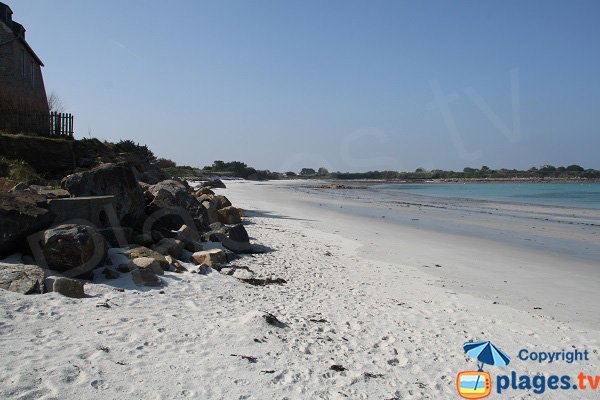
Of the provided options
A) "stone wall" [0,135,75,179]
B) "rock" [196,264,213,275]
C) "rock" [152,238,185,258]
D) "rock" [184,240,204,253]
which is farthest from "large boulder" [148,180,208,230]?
→ "stone wall" [0,135,75,179]

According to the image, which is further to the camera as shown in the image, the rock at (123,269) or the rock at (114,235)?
the rock at (114,235)

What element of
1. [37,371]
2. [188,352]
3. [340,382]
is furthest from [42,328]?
[340,382]

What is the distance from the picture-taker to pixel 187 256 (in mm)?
8867

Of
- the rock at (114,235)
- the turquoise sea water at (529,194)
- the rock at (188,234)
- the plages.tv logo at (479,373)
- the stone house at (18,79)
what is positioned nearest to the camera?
the plages.tv logo at (479,373)

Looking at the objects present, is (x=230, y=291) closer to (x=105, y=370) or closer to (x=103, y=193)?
(x=105, y=370)

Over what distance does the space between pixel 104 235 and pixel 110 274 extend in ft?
5.19

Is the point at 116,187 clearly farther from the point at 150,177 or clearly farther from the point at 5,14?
the point at 5,14

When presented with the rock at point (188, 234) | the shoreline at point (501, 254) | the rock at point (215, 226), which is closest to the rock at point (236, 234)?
the rock at point (215, 226)

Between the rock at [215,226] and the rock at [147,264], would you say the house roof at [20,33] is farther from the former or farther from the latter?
the rock at [147,264]

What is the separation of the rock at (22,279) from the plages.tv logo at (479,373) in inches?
207

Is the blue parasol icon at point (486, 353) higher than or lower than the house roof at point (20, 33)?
lower

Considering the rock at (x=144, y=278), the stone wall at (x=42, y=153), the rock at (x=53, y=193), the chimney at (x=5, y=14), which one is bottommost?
the rock at (x=144, y=278)

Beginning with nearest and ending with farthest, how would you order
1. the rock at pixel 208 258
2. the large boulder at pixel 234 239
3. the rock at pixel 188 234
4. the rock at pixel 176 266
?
the rock at pixel 176 266 → the rock at pixel 208 258 → the rock at pixel 188 234 → the large boulder at pixel 234 239

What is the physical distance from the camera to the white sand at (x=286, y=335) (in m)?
4.05
